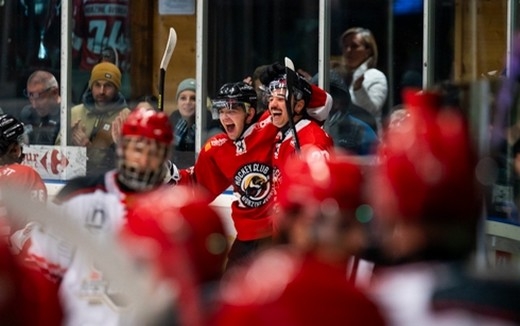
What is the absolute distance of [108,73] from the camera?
1062 centimetres

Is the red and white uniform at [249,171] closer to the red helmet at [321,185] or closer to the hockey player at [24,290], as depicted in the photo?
the hockey player at [24,290]

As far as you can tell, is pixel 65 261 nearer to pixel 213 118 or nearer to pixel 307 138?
pixel 307 138

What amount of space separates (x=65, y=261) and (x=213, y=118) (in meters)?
5.28

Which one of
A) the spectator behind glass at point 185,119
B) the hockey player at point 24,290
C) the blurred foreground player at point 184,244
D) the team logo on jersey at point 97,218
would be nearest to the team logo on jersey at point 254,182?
the spectator behind glass at point 185,119

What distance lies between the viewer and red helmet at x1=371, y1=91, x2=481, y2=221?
10.3 ft

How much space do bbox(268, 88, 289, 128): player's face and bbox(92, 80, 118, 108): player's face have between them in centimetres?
251

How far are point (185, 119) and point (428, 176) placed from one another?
7.16 meters

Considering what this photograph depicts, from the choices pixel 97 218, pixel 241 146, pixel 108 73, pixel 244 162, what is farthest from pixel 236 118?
pixel 97 218

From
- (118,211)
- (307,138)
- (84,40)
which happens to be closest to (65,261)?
(118,211)

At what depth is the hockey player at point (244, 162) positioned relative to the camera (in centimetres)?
857

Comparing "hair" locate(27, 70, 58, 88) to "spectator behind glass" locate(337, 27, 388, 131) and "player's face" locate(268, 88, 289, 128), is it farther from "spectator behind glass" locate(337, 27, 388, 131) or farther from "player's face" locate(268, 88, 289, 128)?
"player's face" locate(268, 88, 289, 128)

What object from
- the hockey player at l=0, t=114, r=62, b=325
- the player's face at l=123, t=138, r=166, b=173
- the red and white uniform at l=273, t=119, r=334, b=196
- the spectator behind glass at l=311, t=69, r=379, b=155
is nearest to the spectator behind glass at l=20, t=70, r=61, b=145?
the spectator behind glass at l=311, t=69, r=379, b=155

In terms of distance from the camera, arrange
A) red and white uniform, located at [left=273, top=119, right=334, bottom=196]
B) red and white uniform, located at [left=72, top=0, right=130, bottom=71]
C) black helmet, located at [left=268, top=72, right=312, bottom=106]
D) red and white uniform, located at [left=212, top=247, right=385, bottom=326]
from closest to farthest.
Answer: red and white uniform, located at [left=212, top=247, right=385, bottom=326], red and white uniform, located at [left=273, top=119, right=334, bottom=196], black helmet, located at [left=268, top=72, right=312, bottom=106], red and white uniform, located at [left=72, top=0, right=130, bottom=71]

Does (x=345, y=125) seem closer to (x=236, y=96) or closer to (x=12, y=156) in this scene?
(x=236, y=96)
